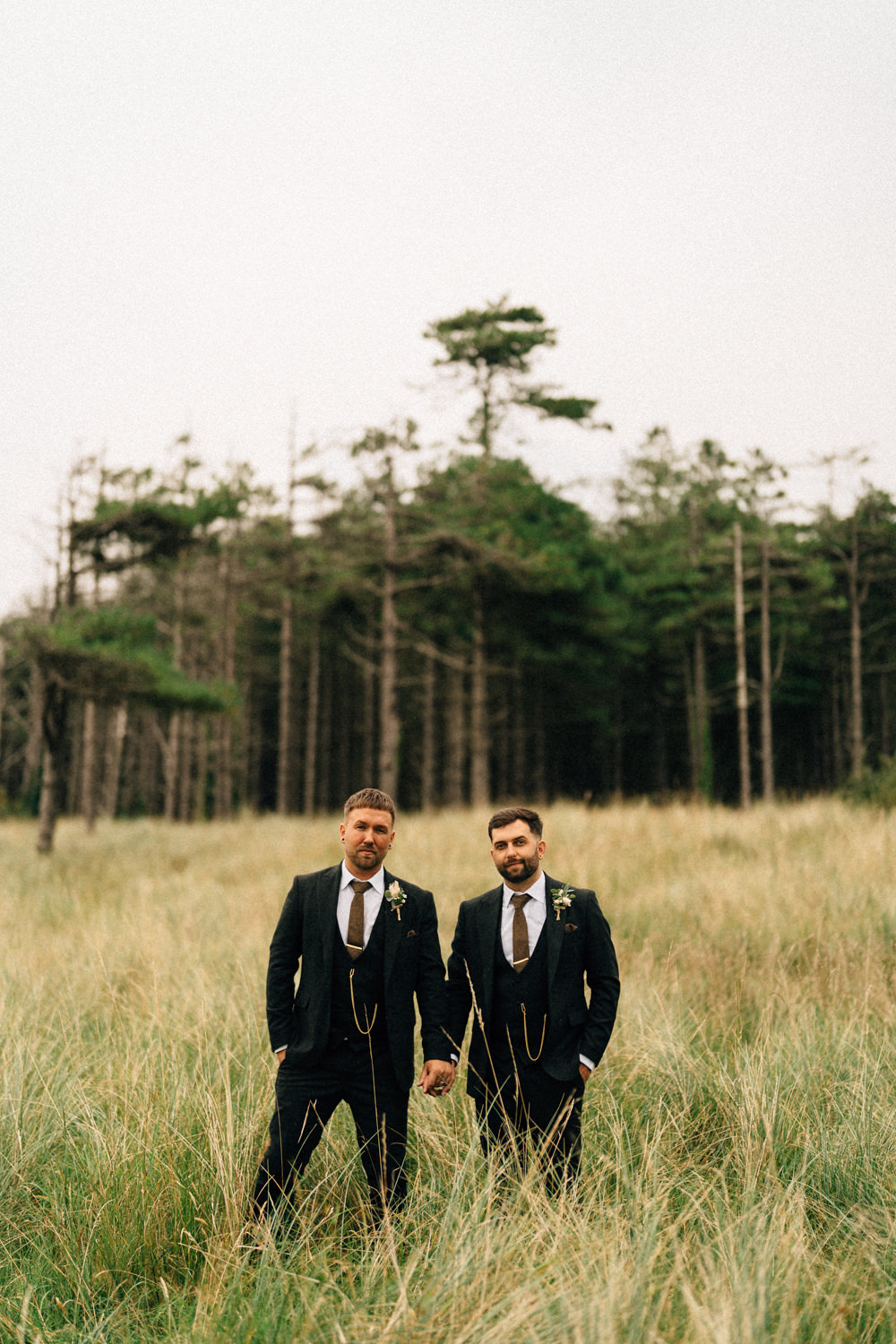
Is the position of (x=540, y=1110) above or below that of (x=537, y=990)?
below

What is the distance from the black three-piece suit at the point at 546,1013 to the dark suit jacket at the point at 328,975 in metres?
0.14

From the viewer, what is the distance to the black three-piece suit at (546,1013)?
2920mm

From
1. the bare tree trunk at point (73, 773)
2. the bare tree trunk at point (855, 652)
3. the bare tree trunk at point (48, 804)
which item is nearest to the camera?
the bare tree trunk at point (48, 804)

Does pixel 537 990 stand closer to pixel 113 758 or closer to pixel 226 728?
pixel 226 728

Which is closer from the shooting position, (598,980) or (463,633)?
(598,980)

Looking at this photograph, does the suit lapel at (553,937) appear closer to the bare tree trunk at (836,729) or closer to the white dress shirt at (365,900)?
the white dress shirt at (365,900)

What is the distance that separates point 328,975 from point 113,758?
32.6 meters

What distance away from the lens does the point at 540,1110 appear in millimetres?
2932

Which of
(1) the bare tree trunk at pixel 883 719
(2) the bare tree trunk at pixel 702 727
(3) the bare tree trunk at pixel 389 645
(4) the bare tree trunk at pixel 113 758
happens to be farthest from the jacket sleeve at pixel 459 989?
(1) the bare tree trunk at pixel 883 719

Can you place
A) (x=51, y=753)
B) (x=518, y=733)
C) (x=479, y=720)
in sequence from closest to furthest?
1. (x=51, y=753)
2. (x=479, y=720)
3. (x=518, y=733)

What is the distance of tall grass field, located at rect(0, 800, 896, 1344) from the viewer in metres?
2.29

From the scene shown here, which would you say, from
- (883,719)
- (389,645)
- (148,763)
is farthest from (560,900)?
(148,763)

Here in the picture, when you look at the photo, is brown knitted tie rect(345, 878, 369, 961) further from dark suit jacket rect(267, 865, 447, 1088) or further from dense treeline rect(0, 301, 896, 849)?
dense treeline rect(0, 301, 896, 849)

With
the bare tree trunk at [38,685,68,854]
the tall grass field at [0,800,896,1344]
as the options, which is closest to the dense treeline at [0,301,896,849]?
the bare tree trunk at [38,685,68,854]
